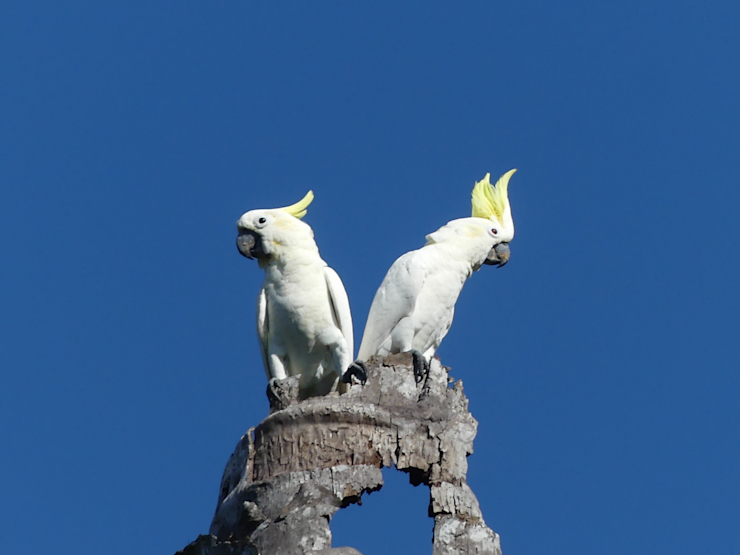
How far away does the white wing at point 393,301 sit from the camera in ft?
50.1

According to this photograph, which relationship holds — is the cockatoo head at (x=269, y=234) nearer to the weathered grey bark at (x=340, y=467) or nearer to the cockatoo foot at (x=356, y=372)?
the cockatoo foot at (x=356, y=372)

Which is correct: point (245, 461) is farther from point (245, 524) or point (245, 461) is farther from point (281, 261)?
point (281, 261)

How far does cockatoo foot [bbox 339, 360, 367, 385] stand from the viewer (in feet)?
45.1

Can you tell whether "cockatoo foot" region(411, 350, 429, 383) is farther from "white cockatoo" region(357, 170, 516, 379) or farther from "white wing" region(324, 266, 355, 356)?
"white wing" region(324, 266, 355, 356)

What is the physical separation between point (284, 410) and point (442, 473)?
5.70 feet

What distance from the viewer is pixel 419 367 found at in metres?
14.1

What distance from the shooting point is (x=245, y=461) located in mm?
13148

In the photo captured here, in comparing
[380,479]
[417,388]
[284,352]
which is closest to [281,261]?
[284,352]

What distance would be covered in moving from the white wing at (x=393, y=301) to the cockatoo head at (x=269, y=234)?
101 cm

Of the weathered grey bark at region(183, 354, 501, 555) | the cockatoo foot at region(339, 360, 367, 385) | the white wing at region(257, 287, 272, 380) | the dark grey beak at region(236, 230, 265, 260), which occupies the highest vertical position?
the dark grey beak at region(236, 230, 265, 260)

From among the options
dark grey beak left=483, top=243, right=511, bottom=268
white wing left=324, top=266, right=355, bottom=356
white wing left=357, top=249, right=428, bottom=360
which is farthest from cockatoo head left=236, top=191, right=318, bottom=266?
dark grey beak left=483, top=243, right=511, bottom=268

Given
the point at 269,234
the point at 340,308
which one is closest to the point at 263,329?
the point at 340,308

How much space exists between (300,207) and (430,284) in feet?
6.13

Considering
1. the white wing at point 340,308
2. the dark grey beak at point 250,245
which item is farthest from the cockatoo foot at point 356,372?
the dark grey beak at point 250,245
